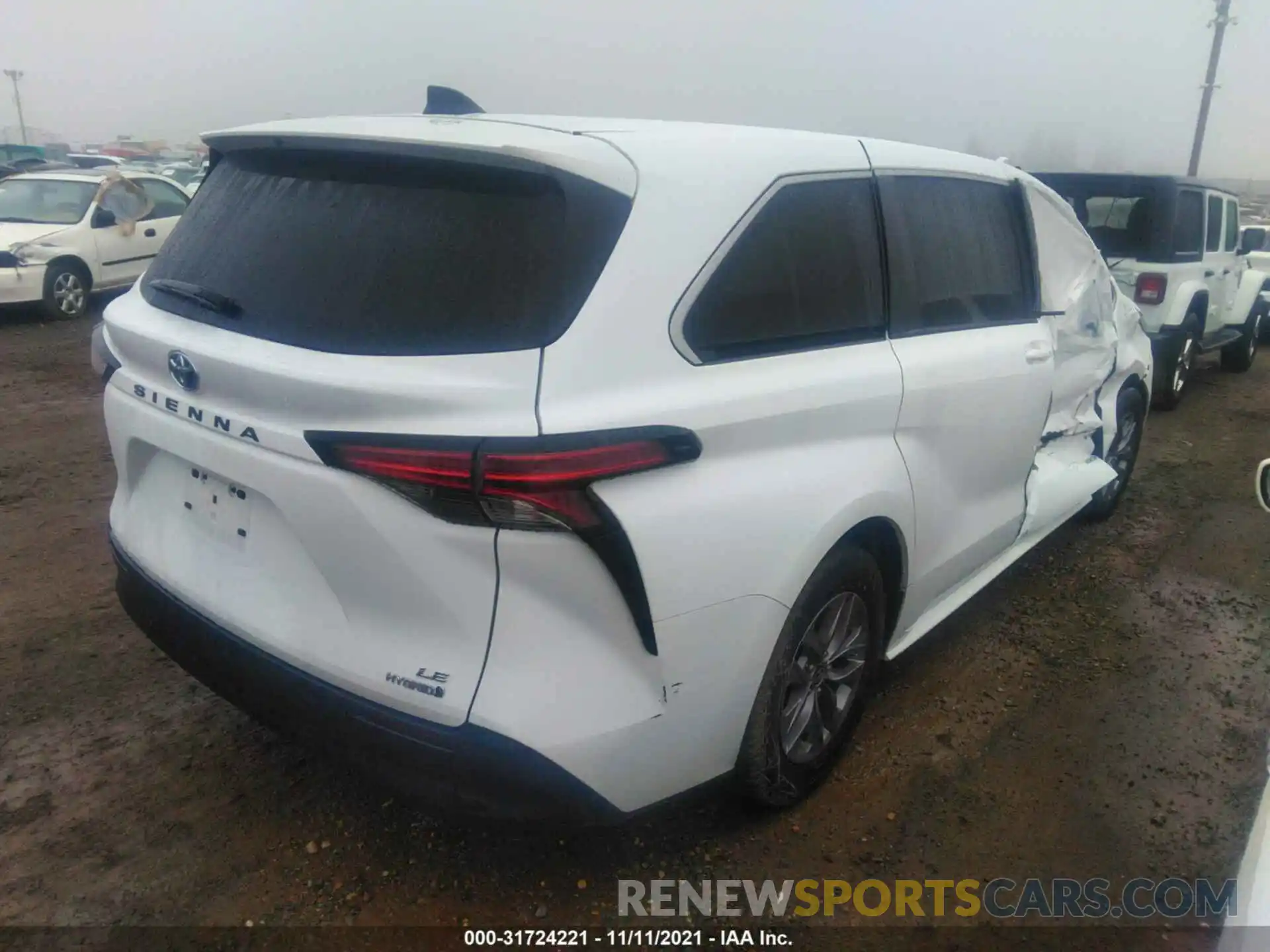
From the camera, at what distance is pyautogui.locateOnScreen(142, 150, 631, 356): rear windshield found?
1.93 m

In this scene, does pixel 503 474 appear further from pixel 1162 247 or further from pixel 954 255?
pixel 1162 247

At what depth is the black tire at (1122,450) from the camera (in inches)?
196

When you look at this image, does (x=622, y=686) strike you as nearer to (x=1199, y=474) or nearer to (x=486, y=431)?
(x=486, y=431)

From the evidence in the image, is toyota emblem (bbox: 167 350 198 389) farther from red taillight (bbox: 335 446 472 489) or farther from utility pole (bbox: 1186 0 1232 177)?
utility pole (bbox: 1186 0 1232 177)

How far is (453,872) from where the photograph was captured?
97.8 inches

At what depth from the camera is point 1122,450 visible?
5160mm

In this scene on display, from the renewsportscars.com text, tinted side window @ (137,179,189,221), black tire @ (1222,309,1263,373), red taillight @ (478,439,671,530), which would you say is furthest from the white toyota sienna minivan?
tinted side window @ (137,179,189,221)

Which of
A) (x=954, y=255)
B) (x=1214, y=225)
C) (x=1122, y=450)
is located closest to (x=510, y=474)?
(x=954, y=255)

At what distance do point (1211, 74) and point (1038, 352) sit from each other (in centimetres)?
2439

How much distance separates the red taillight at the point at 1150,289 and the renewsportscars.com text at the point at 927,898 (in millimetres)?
5937

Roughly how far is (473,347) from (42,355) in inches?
320

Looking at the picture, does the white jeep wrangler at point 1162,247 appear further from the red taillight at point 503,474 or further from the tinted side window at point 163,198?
the tinted side window at point 163,198

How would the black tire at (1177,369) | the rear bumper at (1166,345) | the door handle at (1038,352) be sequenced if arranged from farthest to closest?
the black tire at (1177,369)
the rear bumper at (1166,345)
the door handle at (1038,352)

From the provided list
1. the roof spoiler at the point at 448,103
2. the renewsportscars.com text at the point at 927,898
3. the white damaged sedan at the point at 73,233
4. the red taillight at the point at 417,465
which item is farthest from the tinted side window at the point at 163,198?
the renewsportscars.com text at the point at 927,898
